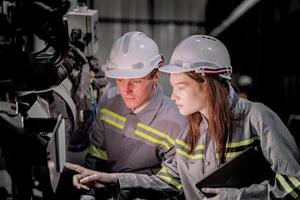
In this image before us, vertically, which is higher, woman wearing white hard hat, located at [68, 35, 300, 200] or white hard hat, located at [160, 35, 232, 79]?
white hard hat, located at [160, 35, 232, 79]

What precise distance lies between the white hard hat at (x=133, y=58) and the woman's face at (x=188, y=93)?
40 centimetres

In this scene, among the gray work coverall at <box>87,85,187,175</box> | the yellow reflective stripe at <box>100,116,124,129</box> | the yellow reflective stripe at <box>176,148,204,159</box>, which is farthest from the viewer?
the yellow reflective stripe at <box>100,116,124,129</box>

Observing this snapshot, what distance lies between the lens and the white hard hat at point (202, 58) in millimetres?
1918

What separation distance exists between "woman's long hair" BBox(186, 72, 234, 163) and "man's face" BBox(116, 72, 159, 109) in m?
0.48

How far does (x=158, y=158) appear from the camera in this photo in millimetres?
2465

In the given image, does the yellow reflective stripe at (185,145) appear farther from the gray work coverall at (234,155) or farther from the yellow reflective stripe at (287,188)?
the yellow reflective stripe at (287,188)

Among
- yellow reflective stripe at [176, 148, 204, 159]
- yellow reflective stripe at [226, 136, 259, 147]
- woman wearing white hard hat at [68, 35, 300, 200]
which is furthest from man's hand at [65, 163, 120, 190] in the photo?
yellow reflective stripe at [226, 136, 259, 147]

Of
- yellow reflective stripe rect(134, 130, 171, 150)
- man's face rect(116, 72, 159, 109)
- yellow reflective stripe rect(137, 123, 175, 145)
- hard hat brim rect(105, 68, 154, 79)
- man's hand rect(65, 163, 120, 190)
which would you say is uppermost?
hard hat brim rect(105, 68, 154, 79)

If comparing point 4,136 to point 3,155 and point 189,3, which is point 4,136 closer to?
point 3,155

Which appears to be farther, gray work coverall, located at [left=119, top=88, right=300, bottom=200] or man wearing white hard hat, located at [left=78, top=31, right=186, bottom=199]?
man wearing white hard hat, located at [left=78, top=31, right=186, bottom=199]

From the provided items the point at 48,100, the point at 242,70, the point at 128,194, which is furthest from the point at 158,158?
the point at 242,70

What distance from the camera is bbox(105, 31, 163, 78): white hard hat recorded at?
234cm

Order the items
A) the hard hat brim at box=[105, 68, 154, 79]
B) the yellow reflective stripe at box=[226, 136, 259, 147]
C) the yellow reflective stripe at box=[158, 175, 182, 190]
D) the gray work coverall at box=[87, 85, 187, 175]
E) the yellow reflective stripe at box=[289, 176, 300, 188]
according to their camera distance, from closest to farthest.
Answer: the yellow reflective stripe at box=[289, 176, 300, 188], the yellow reflective stripe at box=[226, 136, 259, 147], the yellow reflective stripe at box=[158, 175, 182, 190], the hard hat brim at box=[105, 68, 154, 79], the gray work coverall at box=[87, 85, 187, 175]

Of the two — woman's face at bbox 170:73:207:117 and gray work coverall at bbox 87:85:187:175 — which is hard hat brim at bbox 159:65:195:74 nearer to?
woman's face at bbox 170:73:207:117
